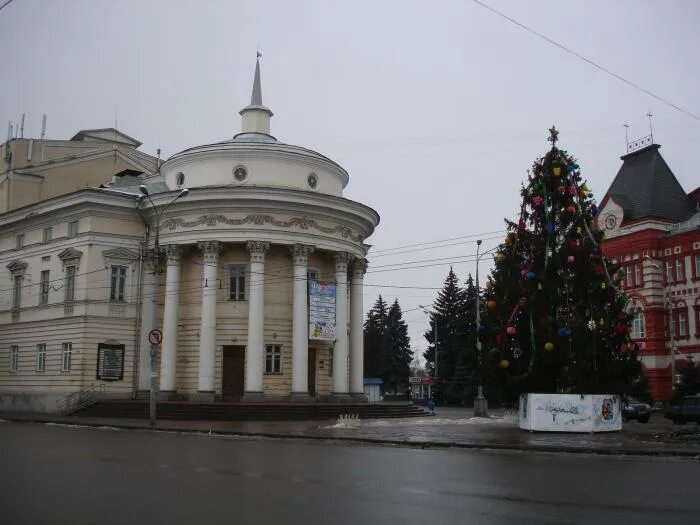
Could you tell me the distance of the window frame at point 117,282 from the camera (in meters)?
38.2

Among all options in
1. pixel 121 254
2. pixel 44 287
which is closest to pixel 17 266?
pixel 44 287

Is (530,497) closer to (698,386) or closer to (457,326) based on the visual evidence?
(698,386)

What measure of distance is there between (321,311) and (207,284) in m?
5.69

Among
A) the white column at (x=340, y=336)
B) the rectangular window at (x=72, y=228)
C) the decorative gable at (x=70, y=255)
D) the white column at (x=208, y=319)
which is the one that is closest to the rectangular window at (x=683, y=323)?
the white column at (x=340, y=336)

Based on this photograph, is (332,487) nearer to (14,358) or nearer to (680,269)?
(14,358)

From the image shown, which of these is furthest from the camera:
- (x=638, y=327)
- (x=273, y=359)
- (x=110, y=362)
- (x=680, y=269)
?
(x=638, y=327)

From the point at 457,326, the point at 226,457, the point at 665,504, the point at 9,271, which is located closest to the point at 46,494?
the point at 226,457

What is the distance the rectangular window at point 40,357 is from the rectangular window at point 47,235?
18.5 feet

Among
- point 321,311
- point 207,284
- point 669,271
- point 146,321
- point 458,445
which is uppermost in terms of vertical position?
point 669,271

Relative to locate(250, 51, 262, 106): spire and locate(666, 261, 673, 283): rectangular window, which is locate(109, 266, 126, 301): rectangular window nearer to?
locate(250, 51, 262, 106): spire

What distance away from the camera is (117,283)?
38594 mm

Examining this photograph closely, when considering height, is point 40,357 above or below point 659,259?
below

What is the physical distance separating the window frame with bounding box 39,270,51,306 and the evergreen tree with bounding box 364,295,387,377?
52696 mm

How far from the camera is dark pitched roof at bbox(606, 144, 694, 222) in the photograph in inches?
2223
